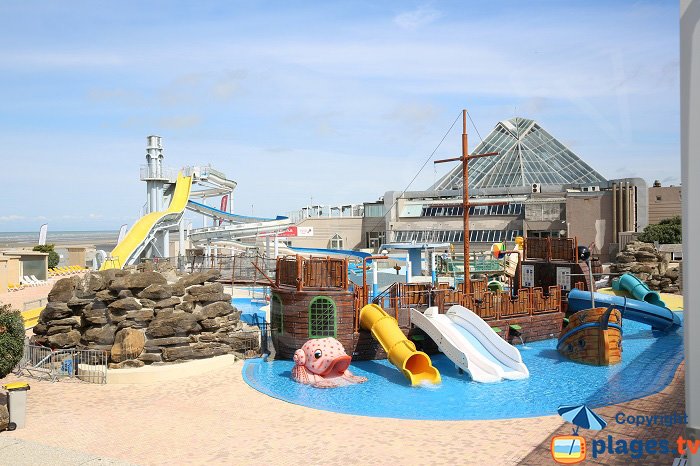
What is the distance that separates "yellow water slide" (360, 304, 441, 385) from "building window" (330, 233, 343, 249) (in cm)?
3517

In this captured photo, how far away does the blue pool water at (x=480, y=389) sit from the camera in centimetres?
1526

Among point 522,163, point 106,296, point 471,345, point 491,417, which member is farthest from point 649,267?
point 106,296

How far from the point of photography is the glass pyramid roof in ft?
179

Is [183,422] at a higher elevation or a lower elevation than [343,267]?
lower

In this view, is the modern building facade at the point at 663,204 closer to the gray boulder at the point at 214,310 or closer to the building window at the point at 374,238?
the building window at the point at 374,238

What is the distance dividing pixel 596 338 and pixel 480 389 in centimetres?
521

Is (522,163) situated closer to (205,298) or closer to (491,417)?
(205,298)

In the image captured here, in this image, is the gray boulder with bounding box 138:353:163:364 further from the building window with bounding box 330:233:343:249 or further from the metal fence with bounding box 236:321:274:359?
the building window with bounding box 330:233:343:249

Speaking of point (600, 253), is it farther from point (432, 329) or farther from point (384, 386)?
point (384, 386)

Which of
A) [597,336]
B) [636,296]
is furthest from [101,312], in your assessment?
[636,296]

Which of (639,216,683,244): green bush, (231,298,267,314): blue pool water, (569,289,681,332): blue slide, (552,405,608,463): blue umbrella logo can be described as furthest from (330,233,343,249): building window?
(552,405,608,463): blue umbrella logo

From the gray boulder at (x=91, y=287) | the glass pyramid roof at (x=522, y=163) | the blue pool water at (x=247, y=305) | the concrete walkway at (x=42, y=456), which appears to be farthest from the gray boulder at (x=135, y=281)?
the glass pyramid roof at (x=522, y=163)

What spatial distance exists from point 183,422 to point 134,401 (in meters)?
2.59

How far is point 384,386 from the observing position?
57.9 ft
